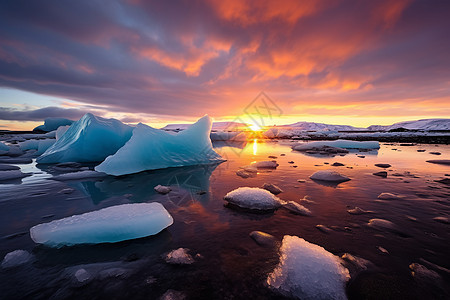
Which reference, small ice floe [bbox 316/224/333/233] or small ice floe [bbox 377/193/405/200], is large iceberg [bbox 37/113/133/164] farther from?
small ice floe [bbox 377/193/405/200]

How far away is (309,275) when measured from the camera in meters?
1.50

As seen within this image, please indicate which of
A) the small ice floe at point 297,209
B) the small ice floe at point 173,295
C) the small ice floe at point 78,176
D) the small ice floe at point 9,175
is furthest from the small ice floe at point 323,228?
the small ice floe at point 9,175

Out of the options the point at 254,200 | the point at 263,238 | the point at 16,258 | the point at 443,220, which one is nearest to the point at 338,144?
the point at 443,220

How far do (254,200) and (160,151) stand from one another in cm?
460

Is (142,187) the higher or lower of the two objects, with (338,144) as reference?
lower

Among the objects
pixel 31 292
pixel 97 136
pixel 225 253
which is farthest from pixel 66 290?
pixel 97 136

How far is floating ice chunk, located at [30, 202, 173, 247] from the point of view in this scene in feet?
6.33

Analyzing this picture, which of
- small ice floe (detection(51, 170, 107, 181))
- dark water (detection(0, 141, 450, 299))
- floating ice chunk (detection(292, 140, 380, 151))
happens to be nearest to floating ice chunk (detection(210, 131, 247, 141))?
floating ice chunk (detection(292, 140, 380, 151))

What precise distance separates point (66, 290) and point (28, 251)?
0.89 metres

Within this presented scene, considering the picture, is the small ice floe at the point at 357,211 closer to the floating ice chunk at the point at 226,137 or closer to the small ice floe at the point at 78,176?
the small ice floe at the point at 78,176

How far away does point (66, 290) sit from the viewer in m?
1.41

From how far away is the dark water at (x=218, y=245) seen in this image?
142cm

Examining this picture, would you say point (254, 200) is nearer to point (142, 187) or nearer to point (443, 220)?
point (443, 220)

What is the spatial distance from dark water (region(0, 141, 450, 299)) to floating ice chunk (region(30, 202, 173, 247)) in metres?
0.08
